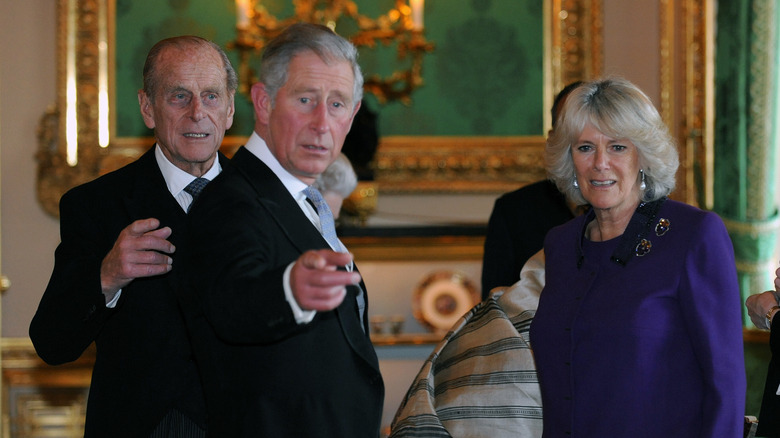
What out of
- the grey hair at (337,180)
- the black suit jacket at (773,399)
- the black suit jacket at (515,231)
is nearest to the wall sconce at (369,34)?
the grey hair at (337,180)

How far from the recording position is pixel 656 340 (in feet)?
7.18

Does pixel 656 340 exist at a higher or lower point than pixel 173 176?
lower

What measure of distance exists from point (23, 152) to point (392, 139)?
211 cm

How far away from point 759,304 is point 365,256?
3229 millimetres

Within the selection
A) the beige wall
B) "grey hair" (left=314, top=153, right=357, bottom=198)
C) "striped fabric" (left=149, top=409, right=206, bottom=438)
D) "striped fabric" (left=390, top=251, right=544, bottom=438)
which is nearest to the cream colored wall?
the beige wall

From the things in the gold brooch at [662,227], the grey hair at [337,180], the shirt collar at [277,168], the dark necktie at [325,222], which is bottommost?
the grey hair at [337,180]

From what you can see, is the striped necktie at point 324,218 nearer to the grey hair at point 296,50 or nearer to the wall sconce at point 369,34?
the grey hair at point 296,50

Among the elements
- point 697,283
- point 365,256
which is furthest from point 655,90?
point 697,283

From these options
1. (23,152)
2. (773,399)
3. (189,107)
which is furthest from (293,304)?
(23,152)

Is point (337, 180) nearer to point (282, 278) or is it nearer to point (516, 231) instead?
point (516, 231)

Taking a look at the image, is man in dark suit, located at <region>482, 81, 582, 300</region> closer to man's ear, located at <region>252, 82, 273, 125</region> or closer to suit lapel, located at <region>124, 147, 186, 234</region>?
suit lapel, located at <region>124, 147, 186, 234</region>

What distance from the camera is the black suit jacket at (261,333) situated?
1.60m

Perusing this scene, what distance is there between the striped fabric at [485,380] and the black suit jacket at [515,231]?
0.53 m

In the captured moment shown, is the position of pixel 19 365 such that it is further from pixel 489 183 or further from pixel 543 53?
pixel 543 53
